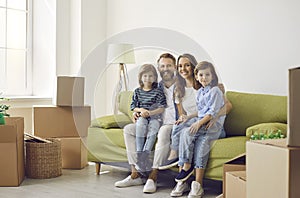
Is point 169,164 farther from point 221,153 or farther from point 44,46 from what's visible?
point 44,46

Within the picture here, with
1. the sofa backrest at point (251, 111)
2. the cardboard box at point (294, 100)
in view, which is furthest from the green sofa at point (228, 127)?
the cardboard box at point (294, 100)

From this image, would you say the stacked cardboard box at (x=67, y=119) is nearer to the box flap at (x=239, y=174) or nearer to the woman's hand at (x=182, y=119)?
the woman's hand at (x=182, y=119)

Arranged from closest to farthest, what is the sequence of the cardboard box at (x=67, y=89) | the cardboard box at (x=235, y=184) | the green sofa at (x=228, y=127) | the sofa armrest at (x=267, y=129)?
the cardboard box at (x=235, y=184), the sofa armrest at (x=267, y=129), the green sofa at (x=228, y=127), the cardboard box at (x=67, y=89)

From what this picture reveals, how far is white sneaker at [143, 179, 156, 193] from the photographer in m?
3.36

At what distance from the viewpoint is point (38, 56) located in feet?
16.9

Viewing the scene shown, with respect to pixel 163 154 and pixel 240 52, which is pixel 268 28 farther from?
pixel 163 154

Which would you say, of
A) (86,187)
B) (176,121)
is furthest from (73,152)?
(176,121)

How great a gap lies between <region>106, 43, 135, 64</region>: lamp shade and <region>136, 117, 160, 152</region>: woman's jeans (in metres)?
1.14

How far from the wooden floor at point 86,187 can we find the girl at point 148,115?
26 centimetres

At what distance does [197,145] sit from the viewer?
10.8 ft

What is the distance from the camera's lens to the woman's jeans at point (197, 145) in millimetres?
3240

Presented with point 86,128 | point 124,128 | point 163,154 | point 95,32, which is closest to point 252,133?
point 163,154

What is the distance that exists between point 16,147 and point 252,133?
177 cm

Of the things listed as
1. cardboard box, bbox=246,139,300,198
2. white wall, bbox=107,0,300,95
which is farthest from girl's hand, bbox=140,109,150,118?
cardboard box, bbox=246,139,300,198
